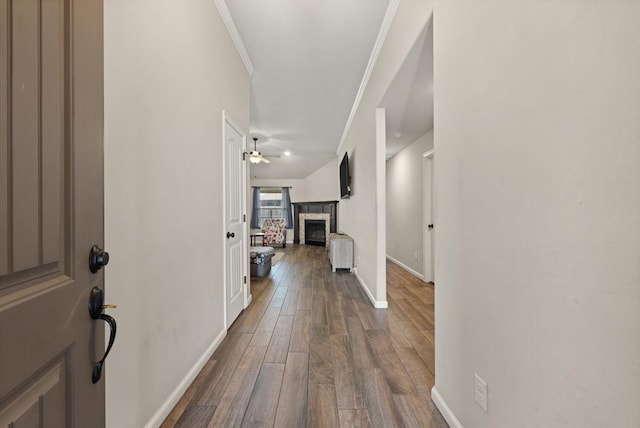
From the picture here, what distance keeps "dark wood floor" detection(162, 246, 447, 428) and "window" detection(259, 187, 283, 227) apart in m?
6.50

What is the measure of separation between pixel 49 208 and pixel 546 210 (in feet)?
4.22

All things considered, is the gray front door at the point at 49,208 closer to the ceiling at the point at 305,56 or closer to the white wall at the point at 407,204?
the ceiling at the point at 305,56

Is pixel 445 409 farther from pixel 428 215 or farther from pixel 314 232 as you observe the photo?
pixel 314 232

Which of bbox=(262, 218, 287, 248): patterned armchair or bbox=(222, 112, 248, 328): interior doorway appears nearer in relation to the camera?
bbox=(222, 112, 248, 328): interior doorway

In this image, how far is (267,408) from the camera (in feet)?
4.98

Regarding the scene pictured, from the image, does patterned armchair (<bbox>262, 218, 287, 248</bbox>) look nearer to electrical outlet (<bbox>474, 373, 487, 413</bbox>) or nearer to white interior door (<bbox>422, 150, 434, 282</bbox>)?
white interior door (<bbox>422, 150, 434, 282</bbox>)

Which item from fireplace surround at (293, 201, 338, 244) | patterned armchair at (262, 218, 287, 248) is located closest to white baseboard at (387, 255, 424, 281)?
fireplace surround at (293, 201, 338, 244)

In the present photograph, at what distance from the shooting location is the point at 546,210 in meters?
0.84

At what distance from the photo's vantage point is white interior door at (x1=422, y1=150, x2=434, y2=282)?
4309 millimetres

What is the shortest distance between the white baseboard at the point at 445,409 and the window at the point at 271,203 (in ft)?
27.7

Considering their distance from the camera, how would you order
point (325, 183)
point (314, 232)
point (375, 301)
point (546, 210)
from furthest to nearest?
point (314, 232) → point (325, 183) → point (375, 301) → point (546, 210)

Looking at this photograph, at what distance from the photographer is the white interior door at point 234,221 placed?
2.51m

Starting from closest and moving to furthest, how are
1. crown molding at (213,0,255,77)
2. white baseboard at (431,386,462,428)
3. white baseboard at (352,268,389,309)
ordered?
white baseboard at (431,386,462,428) < crown molding at (213,0,255,77) < white baseboard at (352,268,389,309)

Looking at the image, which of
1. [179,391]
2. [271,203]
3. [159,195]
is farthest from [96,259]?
[271,203]
